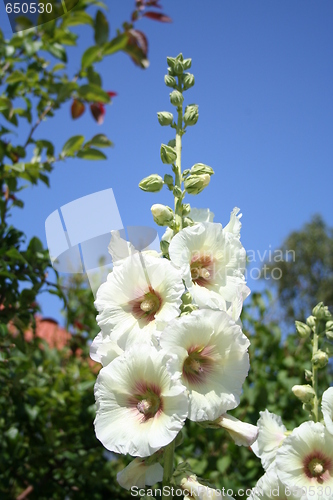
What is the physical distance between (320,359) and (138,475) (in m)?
0.60

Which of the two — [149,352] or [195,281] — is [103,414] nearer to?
[149,352]

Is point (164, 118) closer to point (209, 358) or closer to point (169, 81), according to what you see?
point (169, 81)

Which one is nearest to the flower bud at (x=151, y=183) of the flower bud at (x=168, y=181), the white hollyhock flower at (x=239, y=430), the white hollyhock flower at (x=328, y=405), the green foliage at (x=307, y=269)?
the flower bud at (x=168, y=181)

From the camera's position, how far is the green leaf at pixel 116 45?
6.29 ft

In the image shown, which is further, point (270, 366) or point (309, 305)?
point (309, 305)

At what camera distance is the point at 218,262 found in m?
1.10

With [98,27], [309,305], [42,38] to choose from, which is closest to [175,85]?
[98,27]

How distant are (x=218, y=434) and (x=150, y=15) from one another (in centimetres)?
192

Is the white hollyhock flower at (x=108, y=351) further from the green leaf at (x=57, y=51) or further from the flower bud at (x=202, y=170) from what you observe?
the green leaf at (x=57, y=51)

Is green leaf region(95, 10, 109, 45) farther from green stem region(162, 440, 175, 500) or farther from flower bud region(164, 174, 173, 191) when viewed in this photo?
green stem region(162, 440, 175, 500)

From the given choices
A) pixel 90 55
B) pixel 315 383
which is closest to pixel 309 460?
pixel 315 383

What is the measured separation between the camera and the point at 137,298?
1.08 m

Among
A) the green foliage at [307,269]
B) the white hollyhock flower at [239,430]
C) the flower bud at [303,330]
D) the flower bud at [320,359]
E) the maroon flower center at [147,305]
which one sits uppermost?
the maroon flower center at [147,305]

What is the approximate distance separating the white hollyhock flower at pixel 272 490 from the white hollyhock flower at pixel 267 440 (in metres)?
0.12
